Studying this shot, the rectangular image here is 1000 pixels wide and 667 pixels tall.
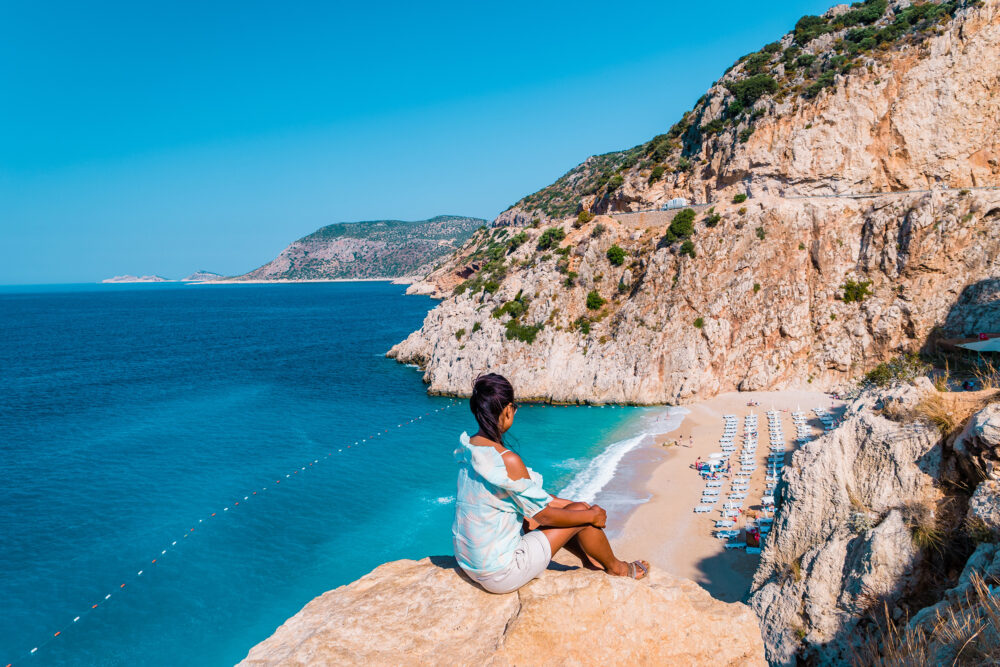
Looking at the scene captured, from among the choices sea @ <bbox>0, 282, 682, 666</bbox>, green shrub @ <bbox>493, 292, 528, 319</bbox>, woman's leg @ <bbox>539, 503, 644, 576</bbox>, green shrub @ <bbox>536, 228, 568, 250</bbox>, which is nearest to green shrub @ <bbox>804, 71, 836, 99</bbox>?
green shrub @ <bbox>536, 228, 568, 250</bbox>

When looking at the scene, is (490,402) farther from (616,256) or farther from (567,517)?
(616,256)

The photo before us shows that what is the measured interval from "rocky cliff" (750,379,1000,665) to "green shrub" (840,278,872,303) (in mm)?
30346

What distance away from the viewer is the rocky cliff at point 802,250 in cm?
3553

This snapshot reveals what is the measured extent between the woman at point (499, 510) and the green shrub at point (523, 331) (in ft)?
126

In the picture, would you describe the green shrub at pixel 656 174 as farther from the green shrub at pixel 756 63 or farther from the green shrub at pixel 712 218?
the green shrub at pixel 756 63

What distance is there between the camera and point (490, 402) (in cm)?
468

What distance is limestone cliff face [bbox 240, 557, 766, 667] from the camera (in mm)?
4477

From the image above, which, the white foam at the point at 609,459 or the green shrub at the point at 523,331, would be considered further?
the green shrub at the point at 523,331

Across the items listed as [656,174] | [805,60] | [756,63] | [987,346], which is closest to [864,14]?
[805,60]

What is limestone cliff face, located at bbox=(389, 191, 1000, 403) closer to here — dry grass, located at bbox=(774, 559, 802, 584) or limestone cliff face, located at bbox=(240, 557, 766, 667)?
dry grass, located at bbox=(774, 559, 802, 584)


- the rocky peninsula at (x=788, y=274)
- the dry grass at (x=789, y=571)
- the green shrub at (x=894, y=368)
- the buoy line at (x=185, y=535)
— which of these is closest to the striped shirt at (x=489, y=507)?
the rocky peninsula at (x=788, y=274)

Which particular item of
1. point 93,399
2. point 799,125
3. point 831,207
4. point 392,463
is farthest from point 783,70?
point 93,399

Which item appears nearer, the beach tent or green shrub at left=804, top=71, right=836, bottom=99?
the beach tent

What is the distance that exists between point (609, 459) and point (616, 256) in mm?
20043
